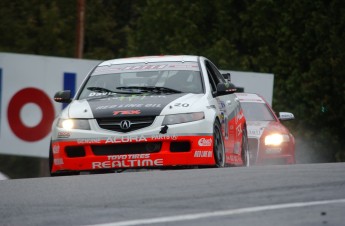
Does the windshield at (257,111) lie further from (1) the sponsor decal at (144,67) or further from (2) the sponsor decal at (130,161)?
(2) the sponsor decal at (130,161)

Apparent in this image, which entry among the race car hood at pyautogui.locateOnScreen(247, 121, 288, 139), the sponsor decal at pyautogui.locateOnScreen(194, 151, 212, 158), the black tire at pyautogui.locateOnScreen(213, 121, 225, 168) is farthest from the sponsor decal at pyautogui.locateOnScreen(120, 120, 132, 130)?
the race car hood at pyautogui.locateOnScreen(247, 121, 288, 139)

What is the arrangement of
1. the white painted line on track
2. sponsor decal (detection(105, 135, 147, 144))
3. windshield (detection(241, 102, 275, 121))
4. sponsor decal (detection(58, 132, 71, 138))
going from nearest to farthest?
the white painted line on track, sponsor decal (detection(105, 135, 147, 144)), sponsor decal (detection(58, 132, 71, 138)), windshield (detection(241, 102, 275, 121))

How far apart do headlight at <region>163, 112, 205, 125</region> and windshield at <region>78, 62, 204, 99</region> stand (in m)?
0.75

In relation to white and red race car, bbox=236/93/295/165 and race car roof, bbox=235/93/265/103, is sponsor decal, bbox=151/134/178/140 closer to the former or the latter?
white and red race car, bbox=236/93/295/165

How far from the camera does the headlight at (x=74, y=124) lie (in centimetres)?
1238

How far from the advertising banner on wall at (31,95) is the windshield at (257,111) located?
4.46 meters

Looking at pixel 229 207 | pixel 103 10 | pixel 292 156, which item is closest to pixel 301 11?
pixel 103 10

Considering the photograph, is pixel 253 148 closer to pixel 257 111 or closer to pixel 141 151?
pixel 257 111

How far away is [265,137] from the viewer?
18.7 meters

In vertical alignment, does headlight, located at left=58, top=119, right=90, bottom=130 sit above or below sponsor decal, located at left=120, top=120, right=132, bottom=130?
below

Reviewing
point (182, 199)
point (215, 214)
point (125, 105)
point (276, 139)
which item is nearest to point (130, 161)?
Answer: point (125, 105)

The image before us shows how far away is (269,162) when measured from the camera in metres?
18.9

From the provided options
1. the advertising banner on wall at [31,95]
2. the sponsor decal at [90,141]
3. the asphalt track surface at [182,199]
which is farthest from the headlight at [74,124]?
the advertising banner on wall at [31,95]

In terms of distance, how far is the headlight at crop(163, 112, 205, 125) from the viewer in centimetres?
1229
